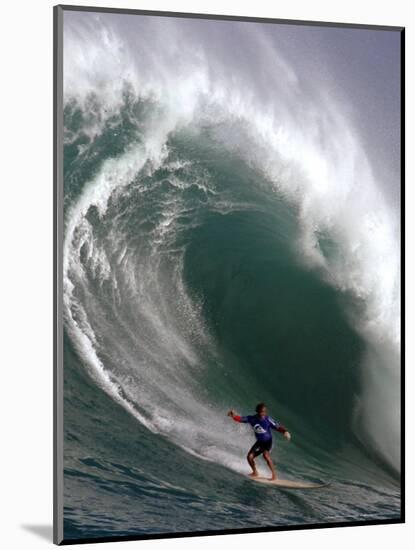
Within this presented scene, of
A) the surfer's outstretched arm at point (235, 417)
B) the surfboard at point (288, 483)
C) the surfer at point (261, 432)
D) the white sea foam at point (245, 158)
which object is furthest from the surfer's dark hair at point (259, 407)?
the surfboard at point (288, 483)

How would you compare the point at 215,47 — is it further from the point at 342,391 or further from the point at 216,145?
the point at 342,391

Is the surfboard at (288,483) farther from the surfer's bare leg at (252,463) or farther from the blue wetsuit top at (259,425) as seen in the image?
the blue wetsuit top at (259,425)

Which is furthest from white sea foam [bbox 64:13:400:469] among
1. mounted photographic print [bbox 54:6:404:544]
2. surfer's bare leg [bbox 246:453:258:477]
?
surfer's bare leg [bbox 246:453:258:477]

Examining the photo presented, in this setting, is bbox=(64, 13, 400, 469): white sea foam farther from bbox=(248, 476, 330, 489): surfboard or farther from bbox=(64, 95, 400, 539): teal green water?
bbox=(248, 476, 330, 489): surfboard

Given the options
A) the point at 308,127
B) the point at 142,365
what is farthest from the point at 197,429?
the point at 308,127

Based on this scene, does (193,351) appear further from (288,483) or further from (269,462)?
(288,483)

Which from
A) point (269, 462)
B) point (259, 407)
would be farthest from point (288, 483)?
point (259, 407)
